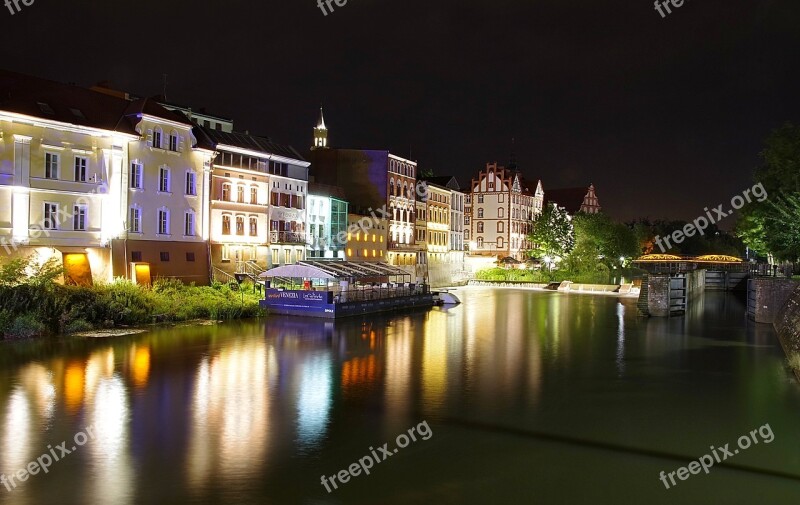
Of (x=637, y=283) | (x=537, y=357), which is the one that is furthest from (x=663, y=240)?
(x=537, y=357)

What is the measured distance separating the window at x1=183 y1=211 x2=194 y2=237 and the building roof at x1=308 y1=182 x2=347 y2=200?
18.0 m

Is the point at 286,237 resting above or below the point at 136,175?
below

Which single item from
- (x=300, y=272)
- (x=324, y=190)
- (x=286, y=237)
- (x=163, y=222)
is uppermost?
(x=324, y=190)

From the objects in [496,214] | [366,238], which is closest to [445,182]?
[496,214]

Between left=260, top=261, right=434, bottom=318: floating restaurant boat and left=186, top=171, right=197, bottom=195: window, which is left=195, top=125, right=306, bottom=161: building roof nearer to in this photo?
left=186, top=171, right=197, bottom=195: window

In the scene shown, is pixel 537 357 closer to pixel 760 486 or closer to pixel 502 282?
pixel 760 486

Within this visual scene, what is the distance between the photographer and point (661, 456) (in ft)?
53.7

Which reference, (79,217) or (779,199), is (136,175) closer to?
(79,217)

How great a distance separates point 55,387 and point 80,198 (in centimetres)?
2441

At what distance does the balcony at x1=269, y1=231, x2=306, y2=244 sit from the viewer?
61.3 m

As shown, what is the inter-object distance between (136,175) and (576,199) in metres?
108

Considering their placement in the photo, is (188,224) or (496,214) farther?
(496,214)

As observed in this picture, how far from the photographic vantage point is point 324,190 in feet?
232
